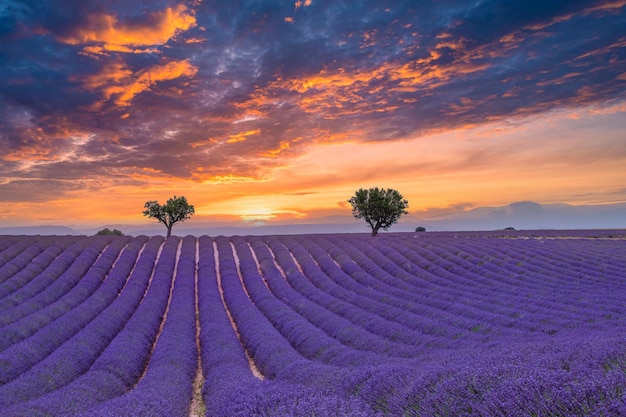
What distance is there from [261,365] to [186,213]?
101ft

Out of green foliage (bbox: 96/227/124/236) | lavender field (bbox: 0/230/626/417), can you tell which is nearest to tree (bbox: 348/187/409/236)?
lavender field (bbox: 0/230/626/417)

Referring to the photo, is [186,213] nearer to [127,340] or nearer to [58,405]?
[127,340]

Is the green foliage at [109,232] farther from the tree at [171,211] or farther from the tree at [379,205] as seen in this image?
the tree at [379,205]

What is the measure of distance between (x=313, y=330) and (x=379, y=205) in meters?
27.2

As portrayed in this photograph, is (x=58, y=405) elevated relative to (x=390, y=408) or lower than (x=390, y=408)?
lower

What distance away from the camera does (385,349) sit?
8.98 meters

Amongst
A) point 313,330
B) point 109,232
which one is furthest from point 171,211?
point 313,330

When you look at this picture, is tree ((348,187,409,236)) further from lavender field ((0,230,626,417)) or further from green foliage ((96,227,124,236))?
green foliage ((96,227,124,236))

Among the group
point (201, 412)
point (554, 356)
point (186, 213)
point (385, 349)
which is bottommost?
point (201, 412)

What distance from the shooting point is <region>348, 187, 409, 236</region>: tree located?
37.2 meters

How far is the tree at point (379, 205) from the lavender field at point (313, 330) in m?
9.75

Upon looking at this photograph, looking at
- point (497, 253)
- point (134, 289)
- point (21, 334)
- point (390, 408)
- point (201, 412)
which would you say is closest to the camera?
point (390, 408)

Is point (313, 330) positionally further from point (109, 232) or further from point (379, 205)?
point (109, 232)

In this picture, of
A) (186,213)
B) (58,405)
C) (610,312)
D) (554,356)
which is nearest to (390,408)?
(554,356)
